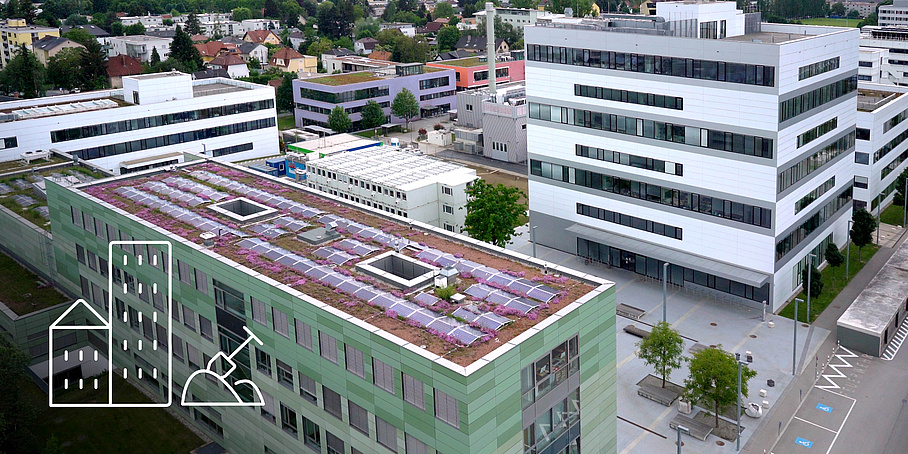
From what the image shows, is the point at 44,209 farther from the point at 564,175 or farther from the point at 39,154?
the point at 564,175

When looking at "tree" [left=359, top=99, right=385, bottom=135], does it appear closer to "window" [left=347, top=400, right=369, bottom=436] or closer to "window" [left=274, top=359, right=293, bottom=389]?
"window" [left=274, top=359, right=293, bottom=389]

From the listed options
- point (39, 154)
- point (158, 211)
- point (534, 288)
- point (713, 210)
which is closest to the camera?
point (534, 288)

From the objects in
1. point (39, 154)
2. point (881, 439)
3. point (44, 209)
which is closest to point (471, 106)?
point (39, 154)

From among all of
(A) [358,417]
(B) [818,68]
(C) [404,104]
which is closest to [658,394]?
(A) [358,417]

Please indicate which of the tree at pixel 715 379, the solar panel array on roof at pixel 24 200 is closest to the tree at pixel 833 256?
the tree at pixel 715 379

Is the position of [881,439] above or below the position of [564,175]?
below

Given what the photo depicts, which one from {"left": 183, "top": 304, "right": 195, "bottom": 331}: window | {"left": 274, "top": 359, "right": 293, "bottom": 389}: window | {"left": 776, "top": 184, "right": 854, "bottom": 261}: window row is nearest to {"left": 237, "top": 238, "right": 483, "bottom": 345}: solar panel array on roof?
{"left": 274, "top": 359, "right": 293, "bottom": 389}: window

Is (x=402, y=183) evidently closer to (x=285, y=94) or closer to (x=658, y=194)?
(x=658, y=194)
